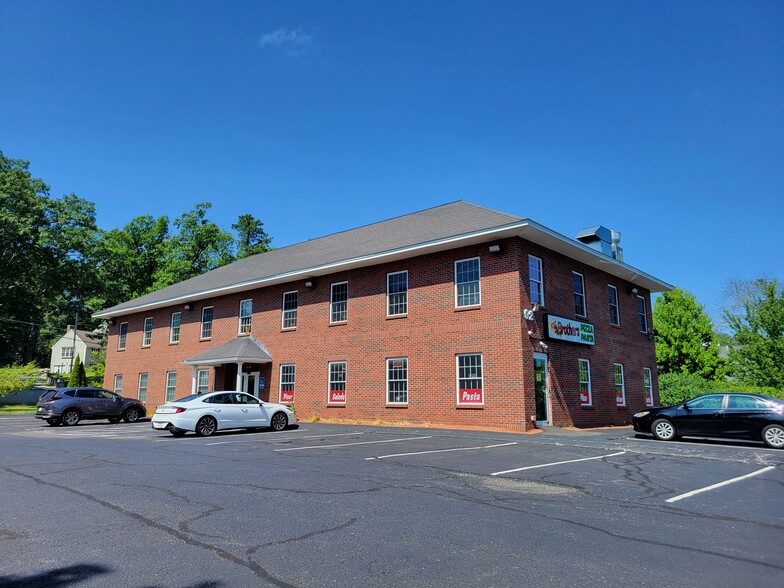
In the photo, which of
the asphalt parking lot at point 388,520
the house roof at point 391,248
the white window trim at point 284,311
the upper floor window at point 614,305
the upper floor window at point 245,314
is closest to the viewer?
the asphalt parking lot at point 388,520

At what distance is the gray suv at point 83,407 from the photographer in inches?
876

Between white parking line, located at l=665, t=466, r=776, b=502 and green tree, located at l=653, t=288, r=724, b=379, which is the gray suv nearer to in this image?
white parking line, located at l=665, t=466, r=776, b=502

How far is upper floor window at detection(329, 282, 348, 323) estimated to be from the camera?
74.3 ft

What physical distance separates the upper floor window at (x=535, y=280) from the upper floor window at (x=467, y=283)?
1.76m

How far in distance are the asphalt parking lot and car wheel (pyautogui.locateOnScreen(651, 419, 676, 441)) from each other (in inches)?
158

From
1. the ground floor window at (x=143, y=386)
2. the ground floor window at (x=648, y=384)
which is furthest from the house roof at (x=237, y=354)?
the ground floor window at (x=648, y=384)

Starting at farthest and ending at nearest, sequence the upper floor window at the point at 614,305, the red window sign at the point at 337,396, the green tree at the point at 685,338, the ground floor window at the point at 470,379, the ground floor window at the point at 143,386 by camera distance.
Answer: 1. the green tree at the point at 685,338
2. the ground floor window at the point at 143,386
3. the upper floor window at the point at 614,305
4. the red window sign at the point at 337,396
5. the ground floor window at the point at 470,379

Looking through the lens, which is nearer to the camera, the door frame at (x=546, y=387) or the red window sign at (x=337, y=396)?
the door frame at (x=546, y=387)

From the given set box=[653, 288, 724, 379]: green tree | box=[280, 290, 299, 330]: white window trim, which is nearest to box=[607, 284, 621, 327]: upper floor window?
box=[280, 290, 299, 330]: white window trim

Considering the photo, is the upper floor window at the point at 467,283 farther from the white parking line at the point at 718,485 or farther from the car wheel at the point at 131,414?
the car wheel at the point at 131,414

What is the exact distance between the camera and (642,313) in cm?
2617

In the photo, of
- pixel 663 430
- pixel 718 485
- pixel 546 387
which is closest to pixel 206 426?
pixel 546 387

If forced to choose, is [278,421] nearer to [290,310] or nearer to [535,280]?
[290,310]

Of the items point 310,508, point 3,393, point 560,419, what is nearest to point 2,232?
point 3,393
